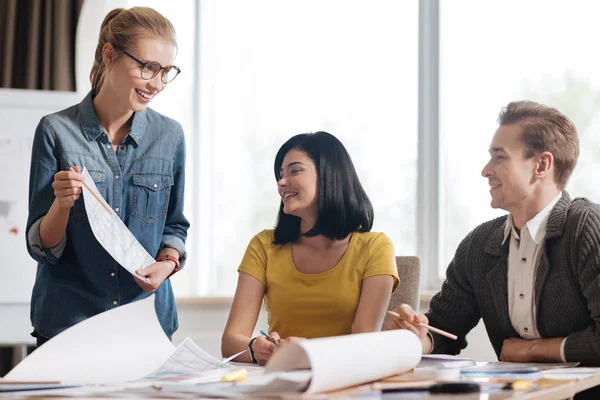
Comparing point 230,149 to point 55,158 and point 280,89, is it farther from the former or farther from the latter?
point 55,158

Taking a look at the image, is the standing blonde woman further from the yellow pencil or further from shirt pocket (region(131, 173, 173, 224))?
the yellow pencil

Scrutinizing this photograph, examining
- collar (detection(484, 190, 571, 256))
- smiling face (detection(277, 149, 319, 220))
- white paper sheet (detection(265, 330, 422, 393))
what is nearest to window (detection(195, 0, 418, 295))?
smiling face (detection(277, 149, 319, 220))

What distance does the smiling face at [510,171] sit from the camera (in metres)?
1.95

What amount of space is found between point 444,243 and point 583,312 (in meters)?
1.78

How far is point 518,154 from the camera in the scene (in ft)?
6.46

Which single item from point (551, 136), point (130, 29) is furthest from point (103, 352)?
point (551, 136)

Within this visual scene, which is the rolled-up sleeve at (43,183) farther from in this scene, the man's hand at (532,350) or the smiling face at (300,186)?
the man's hand at (532,350)

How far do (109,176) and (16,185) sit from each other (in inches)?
57.6

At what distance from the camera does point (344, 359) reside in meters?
1.18

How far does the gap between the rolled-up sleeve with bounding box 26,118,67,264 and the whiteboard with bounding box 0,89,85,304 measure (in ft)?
4.60

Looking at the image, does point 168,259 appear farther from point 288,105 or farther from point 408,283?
point 288,105

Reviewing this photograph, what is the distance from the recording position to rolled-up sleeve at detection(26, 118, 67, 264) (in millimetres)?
1820

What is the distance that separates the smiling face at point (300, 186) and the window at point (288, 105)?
4.88ft

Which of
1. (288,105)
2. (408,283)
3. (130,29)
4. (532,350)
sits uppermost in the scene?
(288,105)
